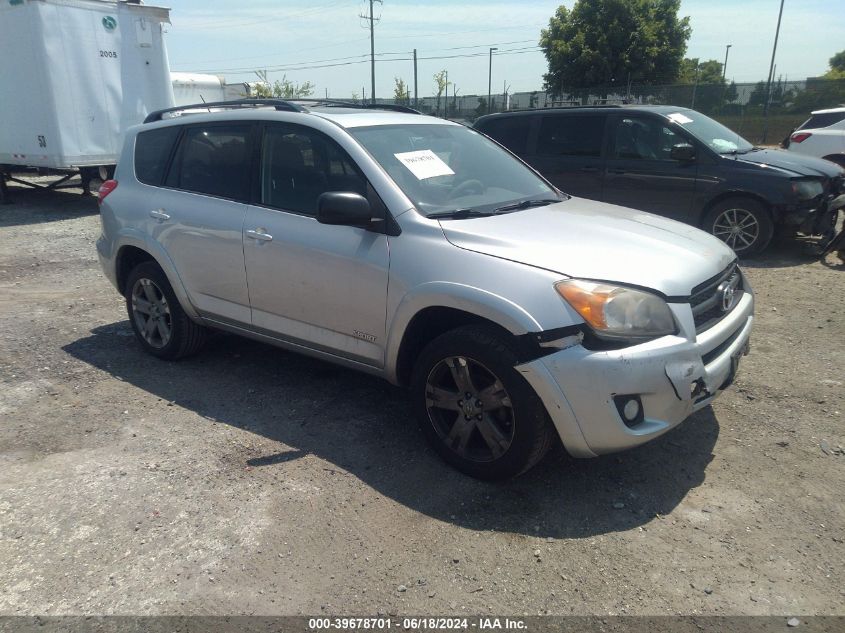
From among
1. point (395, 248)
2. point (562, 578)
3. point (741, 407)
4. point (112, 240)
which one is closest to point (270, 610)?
A: point (562, 578)

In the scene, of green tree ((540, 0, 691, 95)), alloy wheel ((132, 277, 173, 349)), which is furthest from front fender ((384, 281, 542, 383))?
green tree ((540, 0, 691, 95))

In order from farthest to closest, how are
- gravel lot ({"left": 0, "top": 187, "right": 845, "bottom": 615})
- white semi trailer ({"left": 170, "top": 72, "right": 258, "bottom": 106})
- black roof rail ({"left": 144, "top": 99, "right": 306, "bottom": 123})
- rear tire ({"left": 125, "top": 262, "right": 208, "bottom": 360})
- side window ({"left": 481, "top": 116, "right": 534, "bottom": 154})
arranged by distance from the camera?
white semi trailer ({"left": 170, "top": 72, "right": 258, "bottom": 106}), side window ({"left": 481, "top": 116, "right": 534, "bottom": 154}), rear tire ({"left": 125, "top": 262, "right": 208, "bottom": 360}), black roof rail ({"left": 144, "top": 99, "right": 306, "bottom": 123}), gravel lot ({"left": 0, "top": 187, "right": 845, "bottom": 615})

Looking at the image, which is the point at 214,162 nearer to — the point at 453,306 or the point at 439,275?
the point at 439,275

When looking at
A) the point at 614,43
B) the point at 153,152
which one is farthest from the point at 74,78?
the point at 614,43

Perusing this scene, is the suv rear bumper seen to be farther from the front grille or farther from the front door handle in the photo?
the front door handle

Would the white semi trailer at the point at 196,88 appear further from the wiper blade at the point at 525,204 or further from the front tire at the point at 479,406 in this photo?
the front tire at the point at 479,406

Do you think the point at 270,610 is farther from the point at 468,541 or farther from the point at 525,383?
the point at 525,383

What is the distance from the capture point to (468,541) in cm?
296

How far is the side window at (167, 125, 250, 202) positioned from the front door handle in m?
→ 0.30

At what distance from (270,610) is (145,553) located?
0.71m

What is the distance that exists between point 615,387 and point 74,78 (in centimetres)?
1188

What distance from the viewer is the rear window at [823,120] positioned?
12531mm

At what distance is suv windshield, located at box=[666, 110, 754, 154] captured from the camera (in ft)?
26.4

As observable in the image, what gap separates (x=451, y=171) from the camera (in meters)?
4.02
